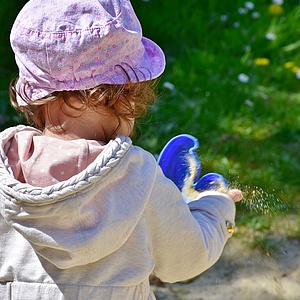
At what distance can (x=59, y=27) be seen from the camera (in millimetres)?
1246

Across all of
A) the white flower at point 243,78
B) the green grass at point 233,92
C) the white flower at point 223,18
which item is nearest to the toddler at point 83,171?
the green grass at point 233,92

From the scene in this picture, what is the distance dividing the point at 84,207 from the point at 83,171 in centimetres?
7

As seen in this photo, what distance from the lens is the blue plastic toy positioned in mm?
1590

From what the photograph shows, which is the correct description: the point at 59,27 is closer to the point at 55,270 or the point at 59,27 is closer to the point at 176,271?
the point at 55,270

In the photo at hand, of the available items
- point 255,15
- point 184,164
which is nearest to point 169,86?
point 255,15

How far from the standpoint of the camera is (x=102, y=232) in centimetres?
126

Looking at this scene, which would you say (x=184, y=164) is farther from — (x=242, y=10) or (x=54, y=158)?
(x=242, y=10)

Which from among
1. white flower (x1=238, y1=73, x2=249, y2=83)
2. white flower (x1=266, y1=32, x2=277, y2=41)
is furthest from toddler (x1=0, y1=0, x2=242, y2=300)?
white flower (x1=266, y1=32, x2=277, y2=41)

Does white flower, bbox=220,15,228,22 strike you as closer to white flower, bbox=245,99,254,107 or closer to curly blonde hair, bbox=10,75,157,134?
white flower, bbox=245,99,254,107

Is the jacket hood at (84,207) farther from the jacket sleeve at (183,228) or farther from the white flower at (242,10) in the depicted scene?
the white flower at (242,10)

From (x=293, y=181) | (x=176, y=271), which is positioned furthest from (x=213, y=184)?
(x=293, y=181)

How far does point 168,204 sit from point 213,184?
0.77 feet

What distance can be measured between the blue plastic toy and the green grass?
916mm

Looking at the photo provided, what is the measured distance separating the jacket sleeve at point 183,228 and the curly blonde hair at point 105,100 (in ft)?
0.44
